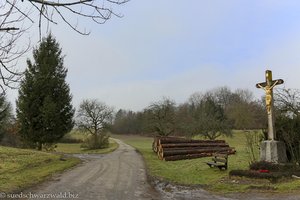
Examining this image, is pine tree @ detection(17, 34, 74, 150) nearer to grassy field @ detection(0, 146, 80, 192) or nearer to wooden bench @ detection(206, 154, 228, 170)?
grassy field @ detection(0, 146, 80, 192)

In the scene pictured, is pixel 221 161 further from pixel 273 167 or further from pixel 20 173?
pixel 20 173

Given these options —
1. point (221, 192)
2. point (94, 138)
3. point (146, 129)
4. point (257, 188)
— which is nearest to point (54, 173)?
point (221, 192)

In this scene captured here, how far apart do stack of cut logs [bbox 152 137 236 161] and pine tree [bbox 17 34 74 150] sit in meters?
10.4

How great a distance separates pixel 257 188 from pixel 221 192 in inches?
51.7

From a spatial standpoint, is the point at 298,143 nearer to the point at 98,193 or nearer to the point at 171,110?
the point at 98,193

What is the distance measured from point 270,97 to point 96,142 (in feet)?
134

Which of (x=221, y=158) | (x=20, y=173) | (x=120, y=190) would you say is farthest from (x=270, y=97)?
(x=20, y=173)

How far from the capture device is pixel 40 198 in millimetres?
11164

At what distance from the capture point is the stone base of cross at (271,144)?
58.4 feet

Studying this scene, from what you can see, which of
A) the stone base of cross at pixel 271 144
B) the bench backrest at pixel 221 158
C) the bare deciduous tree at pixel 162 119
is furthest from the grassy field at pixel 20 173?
the bare deciduous tree at pixel 162 119

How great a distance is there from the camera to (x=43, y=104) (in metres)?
36.7

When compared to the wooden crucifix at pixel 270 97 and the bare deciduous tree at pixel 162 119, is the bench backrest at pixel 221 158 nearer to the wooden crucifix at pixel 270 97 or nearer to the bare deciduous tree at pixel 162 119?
the wooden crucifix at pixel 270 97

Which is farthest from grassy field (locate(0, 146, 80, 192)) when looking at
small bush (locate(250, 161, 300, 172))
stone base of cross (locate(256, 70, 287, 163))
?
stone base of cross (locate(256, 70, 287, 163))

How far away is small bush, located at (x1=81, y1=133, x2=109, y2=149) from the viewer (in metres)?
56.3
